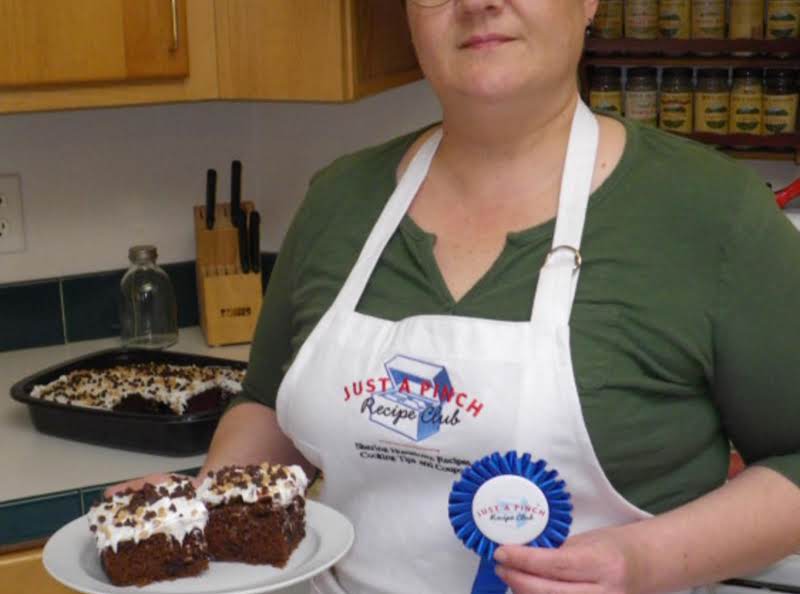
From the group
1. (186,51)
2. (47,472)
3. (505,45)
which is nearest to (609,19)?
(186,51)

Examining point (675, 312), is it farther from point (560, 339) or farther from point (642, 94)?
point (642, 94)

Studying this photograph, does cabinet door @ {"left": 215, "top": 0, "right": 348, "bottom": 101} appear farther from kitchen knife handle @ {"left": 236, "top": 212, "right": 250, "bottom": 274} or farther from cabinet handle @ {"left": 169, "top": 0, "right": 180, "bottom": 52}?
kitchen knife handle @ {"left": 236, "top": 212, "right": 250, "bottom": 274}

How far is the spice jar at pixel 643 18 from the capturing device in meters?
2.28

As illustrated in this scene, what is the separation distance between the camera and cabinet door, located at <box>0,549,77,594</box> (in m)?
1.89

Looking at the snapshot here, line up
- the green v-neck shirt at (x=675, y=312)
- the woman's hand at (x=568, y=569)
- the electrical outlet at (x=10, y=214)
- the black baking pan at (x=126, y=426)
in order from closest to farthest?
the woman's hand at (x=568, y=569) → the green v-neck shirt at (x=675, y=312) → the black baking pan at (x=126, y=426) → the electrical outlet at (x=10, y=214)

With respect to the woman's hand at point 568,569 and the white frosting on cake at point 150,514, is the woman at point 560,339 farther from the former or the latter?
the white frosting on cake at point 150,514

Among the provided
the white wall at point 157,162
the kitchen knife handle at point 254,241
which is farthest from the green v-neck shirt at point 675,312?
the white wall at point 157,162

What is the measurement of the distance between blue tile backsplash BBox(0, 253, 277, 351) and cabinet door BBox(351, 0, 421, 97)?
1.97 ft

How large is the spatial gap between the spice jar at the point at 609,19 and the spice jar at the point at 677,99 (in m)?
0.11

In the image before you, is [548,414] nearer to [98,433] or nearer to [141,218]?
[98,433]

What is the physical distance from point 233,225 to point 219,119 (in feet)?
0.82

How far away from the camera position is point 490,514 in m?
1.19

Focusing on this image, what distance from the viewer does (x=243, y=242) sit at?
8.16 ft

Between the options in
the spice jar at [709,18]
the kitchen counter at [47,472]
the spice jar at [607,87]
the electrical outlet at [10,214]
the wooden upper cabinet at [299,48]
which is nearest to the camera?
the kitchen counter at [47,472]
